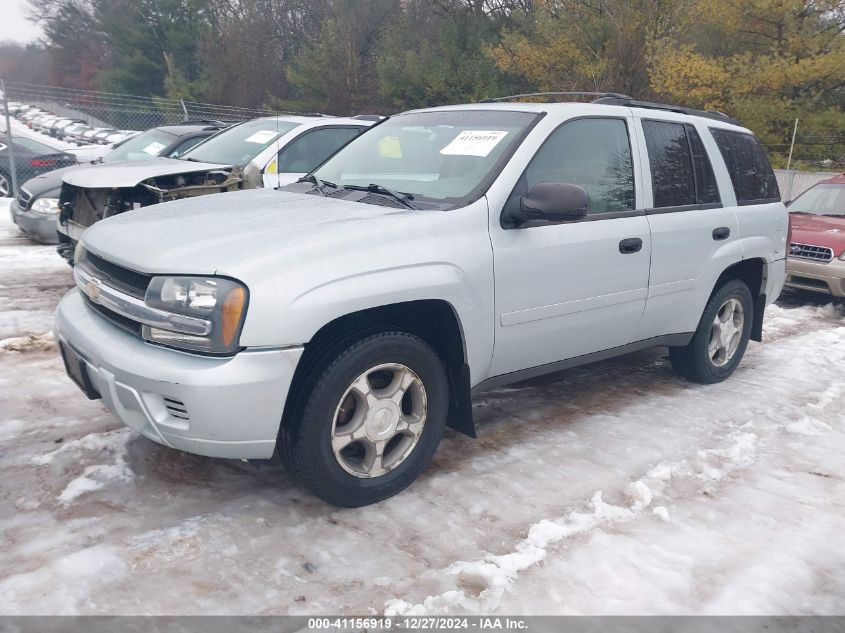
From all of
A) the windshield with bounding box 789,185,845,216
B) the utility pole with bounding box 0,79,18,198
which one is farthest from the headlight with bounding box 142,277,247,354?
the utility pole with bounding box 0,79,18,198

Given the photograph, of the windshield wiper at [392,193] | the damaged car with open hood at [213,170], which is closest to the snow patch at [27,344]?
the damaged car with open hood at [213,170]

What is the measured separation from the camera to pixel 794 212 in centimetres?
880

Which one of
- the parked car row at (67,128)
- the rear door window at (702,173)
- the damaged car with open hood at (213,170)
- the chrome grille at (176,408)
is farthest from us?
the parked car row at (67,128)

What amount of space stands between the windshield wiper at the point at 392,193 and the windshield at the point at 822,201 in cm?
709

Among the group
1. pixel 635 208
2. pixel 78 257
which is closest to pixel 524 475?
pixel 635 208

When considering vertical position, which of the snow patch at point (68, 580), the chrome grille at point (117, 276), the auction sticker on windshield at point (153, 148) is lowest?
the snow patch at point (68, 580)

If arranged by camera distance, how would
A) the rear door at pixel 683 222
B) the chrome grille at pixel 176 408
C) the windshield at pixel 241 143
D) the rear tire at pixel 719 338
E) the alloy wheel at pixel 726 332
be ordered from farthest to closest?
the windshield at pixel 241 143 → the alloy wheel at pixel 726 332 → the rear tire at pixel 719 338 → the rear door at pixel 683 222 → the chrome grille at pixel 176 408

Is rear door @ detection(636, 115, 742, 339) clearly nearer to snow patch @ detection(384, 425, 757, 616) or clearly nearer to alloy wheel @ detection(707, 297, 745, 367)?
alloy wheel @ detection(707, 297, 745, 367)

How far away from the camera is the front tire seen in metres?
2.80

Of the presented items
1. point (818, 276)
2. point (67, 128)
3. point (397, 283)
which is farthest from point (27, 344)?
point (67, 128)

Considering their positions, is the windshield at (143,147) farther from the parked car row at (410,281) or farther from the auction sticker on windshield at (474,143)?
the auction sticker on windshield at (474,143)

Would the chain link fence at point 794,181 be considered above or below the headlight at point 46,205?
below

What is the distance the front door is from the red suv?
399 cm

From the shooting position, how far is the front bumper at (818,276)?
7.39m
